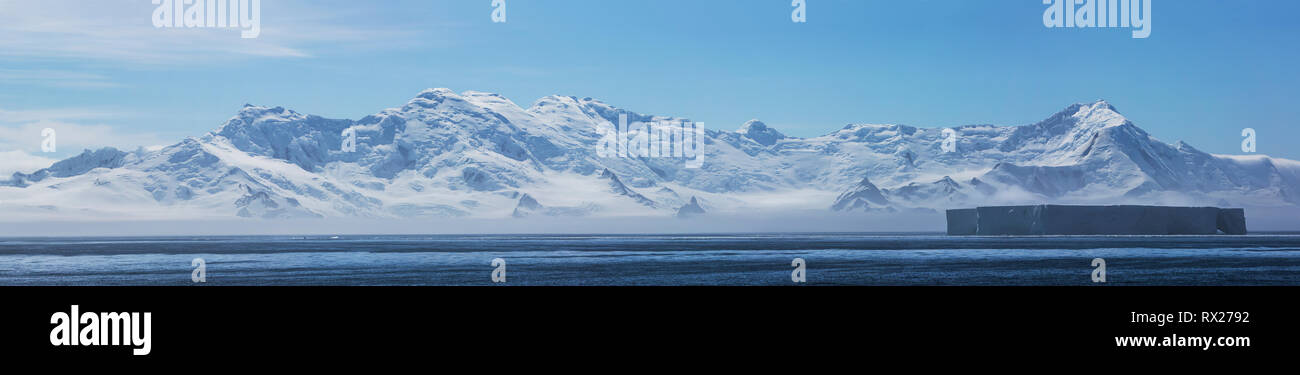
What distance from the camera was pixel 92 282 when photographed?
58.8 meters
